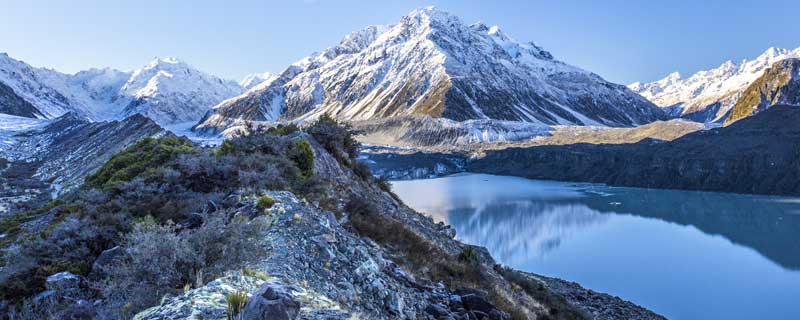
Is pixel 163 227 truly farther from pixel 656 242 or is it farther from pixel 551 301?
pixel 656 242

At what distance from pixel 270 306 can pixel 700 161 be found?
8578cm

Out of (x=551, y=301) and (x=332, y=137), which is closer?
(x=551, y=301)

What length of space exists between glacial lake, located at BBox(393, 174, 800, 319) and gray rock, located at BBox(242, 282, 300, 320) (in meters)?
21.6

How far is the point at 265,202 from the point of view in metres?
7.34

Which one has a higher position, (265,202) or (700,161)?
(700,161)

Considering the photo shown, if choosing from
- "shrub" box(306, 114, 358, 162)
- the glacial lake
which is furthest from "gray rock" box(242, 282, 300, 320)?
the glacial lake

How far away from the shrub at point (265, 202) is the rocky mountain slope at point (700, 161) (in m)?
76.5

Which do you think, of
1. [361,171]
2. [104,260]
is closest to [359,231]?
[104,260]

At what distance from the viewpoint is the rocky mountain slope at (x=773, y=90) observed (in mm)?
124688

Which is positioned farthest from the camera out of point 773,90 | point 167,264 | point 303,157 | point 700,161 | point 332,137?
point 773,90

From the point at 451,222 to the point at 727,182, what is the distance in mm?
52297

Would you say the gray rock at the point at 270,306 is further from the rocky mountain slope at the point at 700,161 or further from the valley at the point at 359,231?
the rocky mountain slope at the point at 700,161

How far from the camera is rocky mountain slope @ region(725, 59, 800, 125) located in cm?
12469

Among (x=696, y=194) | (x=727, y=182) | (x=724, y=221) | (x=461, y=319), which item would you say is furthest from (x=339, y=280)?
(x=727, y=182)
